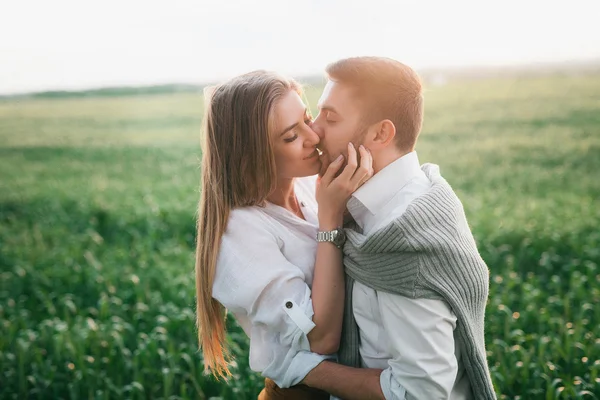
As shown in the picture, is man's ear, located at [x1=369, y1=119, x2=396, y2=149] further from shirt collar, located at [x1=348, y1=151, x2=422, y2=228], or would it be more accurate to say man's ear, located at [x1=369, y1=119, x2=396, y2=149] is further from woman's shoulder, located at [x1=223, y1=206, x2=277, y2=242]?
woman's shoulder, located at [x1=223, y1=206, x2=277, y2=242]

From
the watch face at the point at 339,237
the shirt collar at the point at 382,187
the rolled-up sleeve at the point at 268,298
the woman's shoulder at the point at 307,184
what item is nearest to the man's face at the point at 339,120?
the shirt collar at the point at 382,187

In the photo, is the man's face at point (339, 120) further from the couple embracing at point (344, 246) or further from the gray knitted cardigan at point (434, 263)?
the gray knitted cardigan at point (434, 263)

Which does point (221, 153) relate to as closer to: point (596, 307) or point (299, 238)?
point (299, 238)

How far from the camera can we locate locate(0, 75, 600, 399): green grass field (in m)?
4.71

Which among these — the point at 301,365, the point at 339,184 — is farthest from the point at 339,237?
the point at 301,365

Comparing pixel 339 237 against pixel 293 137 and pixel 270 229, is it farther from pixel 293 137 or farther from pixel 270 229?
pixel 293 137

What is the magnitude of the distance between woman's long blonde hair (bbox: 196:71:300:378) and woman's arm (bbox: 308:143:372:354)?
1.04ft

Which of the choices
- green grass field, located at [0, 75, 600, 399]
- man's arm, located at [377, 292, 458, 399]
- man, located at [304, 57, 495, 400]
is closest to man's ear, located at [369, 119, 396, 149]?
man, located at [304, 57, 495, 400]

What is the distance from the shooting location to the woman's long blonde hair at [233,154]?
285cm

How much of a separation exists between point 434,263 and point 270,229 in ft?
2.51

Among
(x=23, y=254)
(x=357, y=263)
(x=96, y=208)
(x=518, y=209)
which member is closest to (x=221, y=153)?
(x=357, y=263)

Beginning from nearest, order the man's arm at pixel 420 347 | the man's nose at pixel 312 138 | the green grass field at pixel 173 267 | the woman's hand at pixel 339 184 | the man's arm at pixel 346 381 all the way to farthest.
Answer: the man's arm at pixel 420 347
the man's arm at pixel 346 381
the woman's hand at pixel 339 184
the man's nose at pixel 312 138
the green grass field at pixel 173 267

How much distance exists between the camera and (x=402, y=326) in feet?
7.97

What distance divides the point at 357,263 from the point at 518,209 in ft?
21.1
